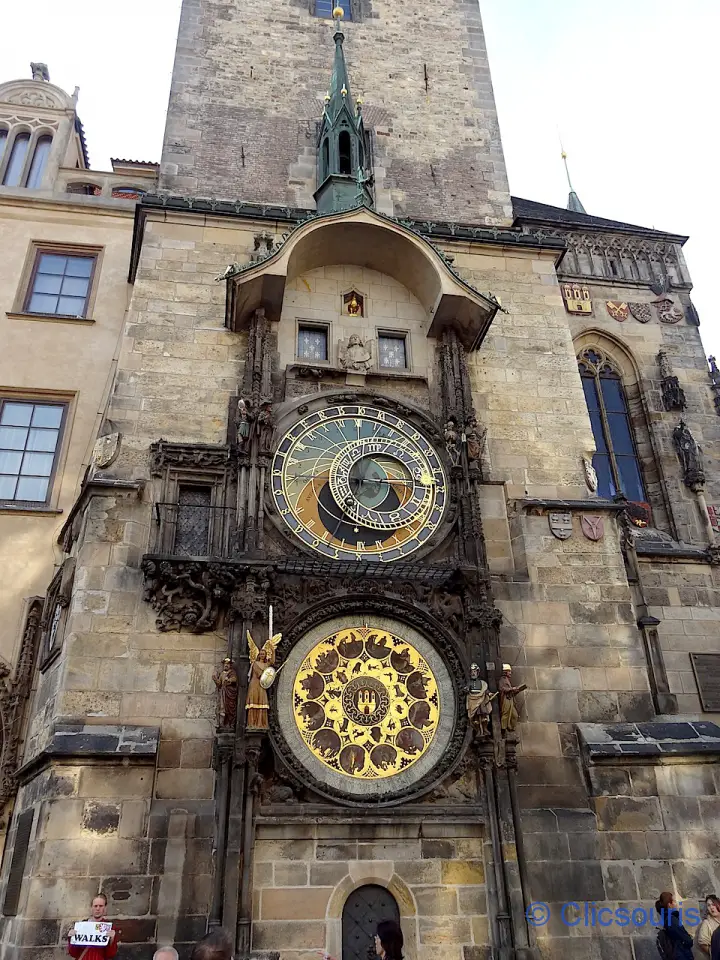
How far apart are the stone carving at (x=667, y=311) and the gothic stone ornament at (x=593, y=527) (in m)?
6.78

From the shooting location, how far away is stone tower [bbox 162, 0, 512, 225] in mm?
13875

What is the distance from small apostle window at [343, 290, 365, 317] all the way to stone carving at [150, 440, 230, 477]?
3027mm

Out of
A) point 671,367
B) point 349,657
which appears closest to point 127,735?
point 349,657

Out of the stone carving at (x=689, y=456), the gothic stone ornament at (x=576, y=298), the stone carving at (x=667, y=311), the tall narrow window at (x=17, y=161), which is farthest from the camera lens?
the stone carving at (x=667, y=311)

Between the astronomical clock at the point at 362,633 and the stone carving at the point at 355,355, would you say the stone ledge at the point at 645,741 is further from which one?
the stone carving at the point at 355,355

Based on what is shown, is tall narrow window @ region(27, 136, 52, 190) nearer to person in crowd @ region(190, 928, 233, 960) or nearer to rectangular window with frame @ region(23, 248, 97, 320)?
rectangular window with frame @ region(23, 248, 97, 320)

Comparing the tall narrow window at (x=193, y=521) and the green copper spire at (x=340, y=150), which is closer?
the tall narrow window at (x=193, y=521)

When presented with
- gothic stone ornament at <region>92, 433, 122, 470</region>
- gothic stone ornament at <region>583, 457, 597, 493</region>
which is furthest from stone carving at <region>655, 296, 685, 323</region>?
gothic stone ornament at <region>92, 433, 122, 470</region>

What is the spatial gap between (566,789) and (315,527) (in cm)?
403

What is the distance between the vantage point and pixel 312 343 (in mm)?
10820

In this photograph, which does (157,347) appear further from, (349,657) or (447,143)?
(447,143)

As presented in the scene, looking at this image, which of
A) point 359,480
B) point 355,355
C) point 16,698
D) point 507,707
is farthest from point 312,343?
point 16,698

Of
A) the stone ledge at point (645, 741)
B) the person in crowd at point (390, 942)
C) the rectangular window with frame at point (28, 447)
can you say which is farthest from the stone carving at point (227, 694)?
the rectangular window with frame at point (28, 447)

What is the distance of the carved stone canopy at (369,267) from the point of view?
10258mm
